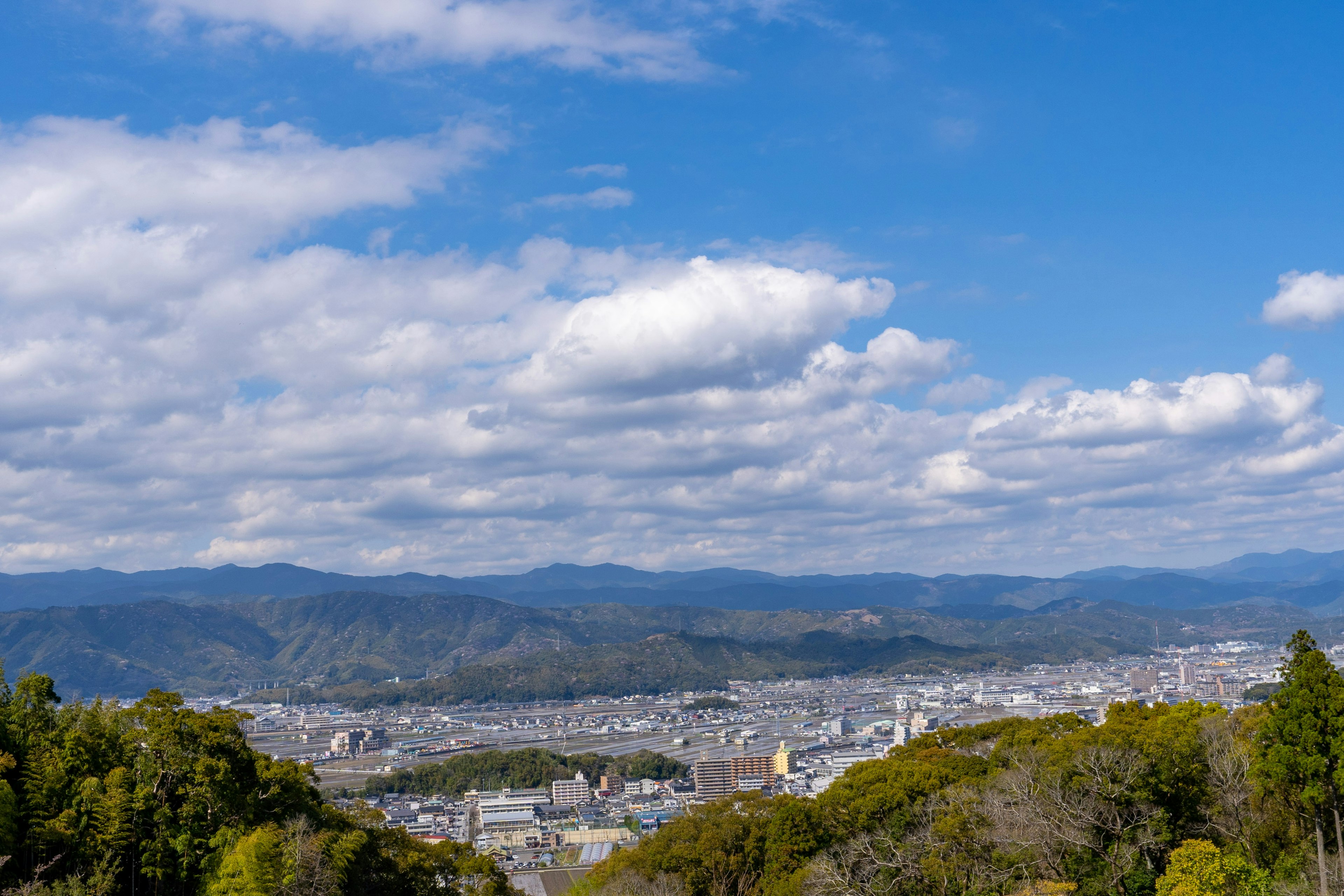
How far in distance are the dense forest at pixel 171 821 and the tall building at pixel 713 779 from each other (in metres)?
38.8

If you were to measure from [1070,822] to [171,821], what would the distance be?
15.9 meters

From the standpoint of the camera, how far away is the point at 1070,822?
60.3 feet

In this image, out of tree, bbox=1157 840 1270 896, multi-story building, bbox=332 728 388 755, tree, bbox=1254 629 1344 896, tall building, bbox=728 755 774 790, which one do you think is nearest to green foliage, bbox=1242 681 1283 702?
tall building, bbox=728 755 774 790

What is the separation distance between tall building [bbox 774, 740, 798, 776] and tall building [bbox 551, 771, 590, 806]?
1153 centimetres

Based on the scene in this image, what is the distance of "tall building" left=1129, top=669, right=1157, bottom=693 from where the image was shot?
10669 centimetres

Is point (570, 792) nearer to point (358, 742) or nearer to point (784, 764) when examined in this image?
point (784, 764)

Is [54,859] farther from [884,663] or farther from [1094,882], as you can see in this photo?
[884,663]

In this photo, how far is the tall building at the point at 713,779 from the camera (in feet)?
194

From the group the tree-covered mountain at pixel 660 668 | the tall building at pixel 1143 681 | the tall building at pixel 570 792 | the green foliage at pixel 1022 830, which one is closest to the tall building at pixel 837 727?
the tall building at pixel 570 792

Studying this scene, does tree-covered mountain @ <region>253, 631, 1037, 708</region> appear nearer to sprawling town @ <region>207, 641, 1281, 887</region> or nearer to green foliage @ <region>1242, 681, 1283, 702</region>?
sprawling town @ <region>207, 641, 1281, 887</region>

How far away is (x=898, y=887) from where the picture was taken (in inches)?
770

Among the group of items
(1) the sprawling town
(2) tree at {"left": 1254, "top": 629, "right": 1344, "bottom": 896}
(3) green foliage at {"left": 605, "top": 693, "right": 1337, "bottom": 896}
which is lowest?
(1) the sprawling town

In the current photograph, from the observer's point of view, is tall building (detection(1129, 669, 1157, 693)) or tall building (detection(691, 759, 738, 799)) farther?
tall building (detection(1129, 669, 1157, 693))

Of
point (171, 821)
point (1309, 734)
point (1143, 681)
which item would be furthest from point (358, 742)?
point (1309, 734)
